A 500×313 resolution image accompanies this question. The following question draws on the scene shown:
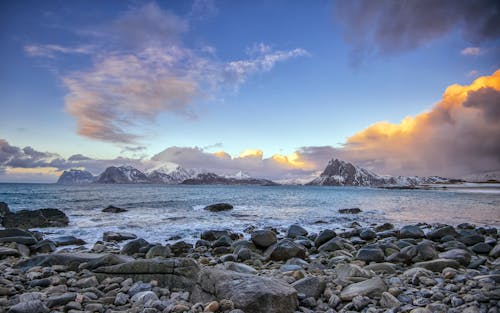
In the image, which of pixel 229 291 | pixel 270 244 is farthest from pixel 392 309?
pixel 270 244

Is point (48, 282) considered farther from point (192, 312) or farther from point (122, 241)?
point (122, 241)

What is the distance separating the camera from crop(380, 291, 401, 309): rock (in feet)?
16.5

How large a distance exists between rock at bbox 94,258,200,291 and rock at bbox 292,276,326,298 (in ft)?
7.71

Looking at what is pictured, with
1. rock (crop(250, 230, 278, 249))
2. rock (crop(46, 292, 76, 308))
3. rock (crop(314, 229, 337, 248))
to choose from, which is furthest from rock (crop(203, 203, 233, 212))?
rock (crop(46, 292, 76, 308))

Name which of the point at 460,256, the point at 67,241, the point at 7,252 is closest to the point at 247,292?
the point at 460,256

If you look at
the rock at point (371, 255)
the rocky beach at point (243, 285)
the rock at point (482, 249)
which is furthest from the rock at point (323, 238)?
the rock at point (482, 249)

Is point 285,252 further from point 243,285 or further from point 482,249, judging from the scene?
point 482,249

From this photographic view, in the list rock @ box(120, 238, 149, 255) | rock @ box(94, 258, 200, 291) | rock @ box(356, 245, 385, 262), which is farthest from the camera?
rock @ box(120, 238, 149, 255)

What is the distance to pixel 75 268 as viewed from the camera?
7.82 m

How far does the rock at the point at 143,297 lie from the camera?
5340 mm

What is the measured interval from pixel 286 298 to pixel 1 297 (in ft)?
17.5

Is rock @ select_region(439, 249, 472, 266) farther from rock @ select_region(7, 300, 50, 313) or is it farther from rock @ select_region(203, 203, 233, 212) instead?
rock @ select_region(203, 203, 233, 212)

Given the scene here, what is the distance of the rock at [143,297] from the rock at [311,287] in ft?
9.66

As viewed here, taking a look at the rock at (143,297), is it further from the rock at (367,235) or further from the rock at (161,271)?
the rock at (367,235)
